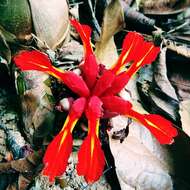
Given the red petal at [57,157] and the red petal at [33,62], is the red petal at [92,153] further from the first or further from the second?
the red petal at [33,62]

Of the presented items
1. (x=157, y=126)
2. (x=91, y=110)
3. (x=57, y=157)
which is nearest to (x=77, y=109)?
(x=91, y=110)

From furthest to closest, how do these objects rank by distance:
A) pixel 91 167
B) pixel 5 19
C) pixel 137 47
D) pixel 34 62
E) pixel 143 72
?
pixel 143 72 < pixel 5 19 < pixel 137 47 < pixel 34 62 < pixel 91 167

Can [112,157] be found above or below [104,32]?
below

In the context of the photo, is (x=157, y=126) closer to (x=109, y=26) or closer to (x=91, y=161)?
(x=91, y=161)

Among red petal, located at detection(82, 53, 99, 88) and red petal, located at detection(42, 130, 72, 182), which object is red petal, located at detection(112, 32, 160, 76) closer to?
red petal, located at detection(82, 53, 99, 88)

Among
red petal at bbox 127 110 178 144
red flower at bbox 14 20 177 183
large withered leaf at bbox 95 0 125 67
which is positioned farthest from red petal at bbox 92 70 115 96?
large withered leaf at bbox 95 0 125 67

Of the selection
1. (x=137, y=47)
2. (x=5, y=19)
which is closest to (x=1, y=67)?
(x=5, y=19)

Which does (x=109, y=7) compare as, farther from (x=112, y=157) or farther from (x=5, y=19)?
(x=112, y=157)

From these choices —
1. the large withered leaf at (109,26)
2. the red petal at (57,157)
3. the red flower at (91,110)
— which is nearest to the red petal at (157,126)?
the red flower at (91,110)
